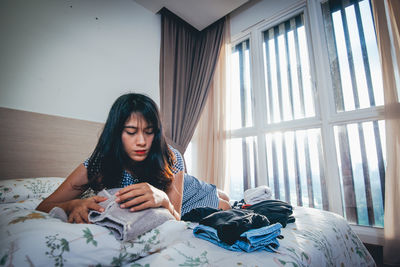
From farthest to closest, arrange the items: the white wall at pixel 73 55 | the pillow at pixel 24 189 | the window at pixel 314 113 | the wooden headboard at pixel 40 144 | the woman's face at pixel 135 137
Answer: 1. the window at pixel 314 113
2. the white wall at pixel 73 55
3. the wooden headboard at pixel 40 144
4. the pillow at pixel 24 189
5. the woman's face at pixel 135 137

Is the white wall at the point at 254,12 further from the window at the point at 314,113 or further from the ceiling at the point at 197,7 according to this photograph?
the ceiling at the point at 197,7

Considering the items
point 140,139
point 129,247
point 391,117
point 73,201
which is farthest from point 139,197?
point 391,117

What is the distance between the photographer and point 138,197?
2.10 feet

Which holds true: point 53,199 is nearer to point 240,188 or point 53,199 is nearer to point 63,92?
point 63,92

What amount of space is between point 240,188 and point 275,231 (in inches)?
87.7

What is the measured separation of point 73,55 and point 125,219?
82.3 inches

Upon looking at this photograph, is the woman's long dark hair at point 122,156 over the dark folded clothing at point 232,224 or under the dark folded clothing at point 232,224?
over

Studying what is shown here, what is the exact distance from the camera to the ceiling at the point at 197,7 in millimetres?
2559

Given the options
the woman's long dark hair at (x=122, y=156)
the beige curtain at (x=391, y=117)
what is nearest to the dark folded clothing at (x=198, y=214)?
the woman's long dark hair at (x=122, y=156)

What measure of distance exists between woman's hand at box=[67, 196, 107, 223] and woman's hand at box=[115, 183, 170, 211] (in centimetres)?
8

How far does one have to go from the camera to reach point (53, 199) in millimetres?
869

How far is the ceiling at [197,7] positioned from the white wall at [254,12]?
32 cm

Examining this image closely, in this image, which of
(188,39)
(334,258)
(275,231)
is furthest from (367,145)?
(188,39)

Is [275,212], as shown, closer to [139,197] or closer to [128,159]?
[139,197]
